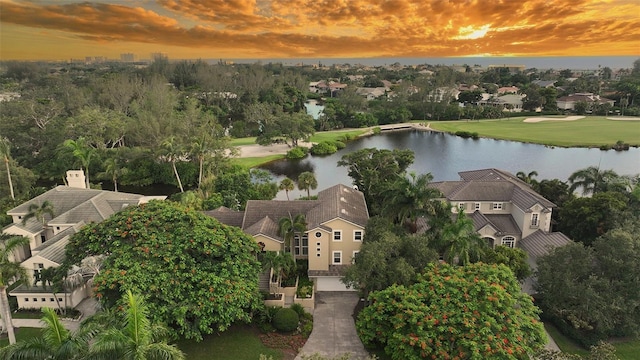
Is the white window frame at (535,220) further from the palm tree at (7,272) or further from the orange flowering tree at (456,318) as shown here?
the palm tree at (7,272)

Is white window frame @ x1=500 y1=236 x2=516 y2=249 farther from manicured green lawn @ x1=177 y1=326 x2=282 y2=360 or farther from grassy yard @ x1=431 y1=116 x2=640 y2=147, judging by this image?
grassy yard @ x1=431 y1=116 x2=640 y2=147

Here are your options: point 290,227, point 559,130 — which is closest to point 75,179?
point 290,227

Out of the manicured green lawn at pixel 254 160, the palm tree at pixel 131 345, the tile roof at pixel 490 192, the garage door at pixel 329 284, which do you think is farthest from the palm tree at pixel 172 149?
the palm tree at pixel 131 345

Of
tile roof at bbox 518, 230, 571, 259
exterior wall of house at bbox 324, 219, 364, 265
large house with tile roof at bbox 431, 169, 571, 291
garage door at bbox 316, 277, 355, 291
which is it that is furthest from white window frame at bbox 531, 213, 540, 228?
garage door at bbox 316, 277, 355, 291

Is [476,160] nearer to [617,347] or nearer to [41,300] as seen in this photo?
[617,347]

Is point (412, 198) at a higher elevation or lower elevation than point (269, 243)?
higher

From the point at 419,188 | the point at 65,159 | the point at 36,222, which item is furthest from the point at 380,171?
the point at 65,159

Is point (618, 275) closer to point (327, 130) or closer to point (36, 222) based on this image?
point (36, 222)
